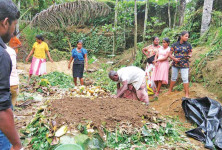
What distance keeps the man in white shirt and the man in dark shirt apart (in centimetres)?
279

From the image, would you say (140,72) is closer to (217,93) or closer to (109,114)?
(109,114)

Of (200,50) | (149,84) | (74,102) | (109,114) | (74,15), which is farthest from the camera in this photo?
(74,15)

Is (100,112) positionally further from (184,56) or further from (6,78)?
(184,56)

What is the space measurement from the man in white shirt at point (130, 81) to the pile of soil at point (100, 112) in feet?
1.81

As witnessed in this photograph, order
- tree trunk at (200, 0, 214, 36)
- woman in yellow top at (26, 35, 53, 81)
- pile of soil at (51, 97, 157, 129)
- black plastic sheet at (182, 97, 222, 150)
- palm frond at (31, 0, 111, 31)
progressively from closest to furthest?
pile of soil at (51, 97, 157, 129) < black plastic sheet at (182, 97, 222, 150) < woman in yellow top at (26, 35, 53, 81) < tree trunk at (200, 0, 214, 36) < palm frond at (31, 0, 111, 31)

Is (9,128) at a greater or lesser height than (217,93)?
greater

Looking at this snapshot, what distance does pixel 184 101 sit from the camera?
3.78 meters

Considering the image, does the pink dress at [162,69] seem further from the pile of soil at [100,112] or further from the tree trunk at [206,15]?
the tree trunk at [206,15]

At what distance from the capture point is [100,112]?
2.87 m

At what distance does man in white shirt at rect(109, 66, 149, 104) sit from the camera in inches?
153

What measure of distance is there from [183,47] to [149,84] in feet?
5.16

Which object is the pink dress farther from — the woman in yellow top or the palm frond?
the palm frond

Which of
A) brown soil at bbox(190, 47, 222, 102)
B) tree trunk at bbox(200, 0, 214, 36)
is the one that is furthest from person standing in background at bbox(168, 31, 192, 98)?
tree trunk at bbox(200, 0, 214, 36)

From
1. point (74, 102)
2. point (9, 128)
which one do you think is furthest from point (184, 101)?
point (9, 128)
